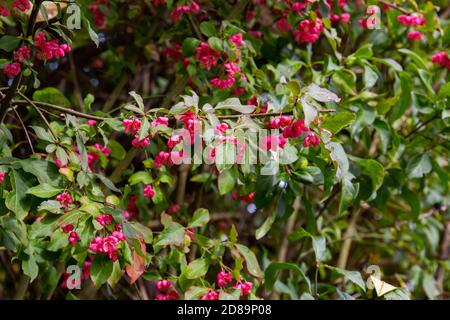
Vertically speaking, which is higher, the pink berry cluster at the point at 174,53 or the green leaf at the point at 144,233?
the pink berry cluster at the point at 174,53

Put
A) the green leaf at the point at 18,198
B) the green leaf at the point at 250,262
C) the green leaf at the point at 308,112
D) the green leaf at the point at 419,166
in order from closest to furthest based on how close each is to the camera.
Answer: the green leaf at the point at 308,112
the green leaf at the point at 18,198
the green leaf at the point at 250,262
the green leaf at the point at 419,166

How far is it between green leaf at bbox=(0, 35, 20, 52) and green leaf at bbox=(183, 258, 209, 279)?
0.63 meters

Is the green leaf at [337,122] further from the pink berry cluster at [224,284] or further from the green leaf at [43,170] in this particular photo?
the green leaf at [43,170]

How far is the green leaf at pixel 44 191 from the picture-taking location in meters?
1.36

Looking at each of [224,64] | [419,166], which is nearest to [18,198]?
[224,64]

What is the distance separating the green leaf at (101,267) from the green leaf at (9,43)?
1.58 feet

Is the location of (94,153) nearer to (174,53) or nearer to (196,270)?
(196,270)

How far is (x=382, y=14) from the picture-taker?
7.43ft

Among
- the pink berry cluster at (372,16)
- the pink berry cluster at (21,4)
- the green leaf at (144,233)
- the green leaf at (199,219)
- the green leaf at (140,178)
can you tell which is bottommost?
the green leaf at (199,219)

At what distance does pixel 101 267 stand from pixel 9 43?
Result: 0.52m

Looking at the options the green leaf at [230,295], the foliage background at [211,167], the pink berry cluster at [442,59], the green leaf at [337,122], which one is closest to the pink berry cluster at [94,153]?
the foliage background at [211,167]

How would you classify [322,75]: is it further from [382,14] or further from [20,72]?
[20,72]
